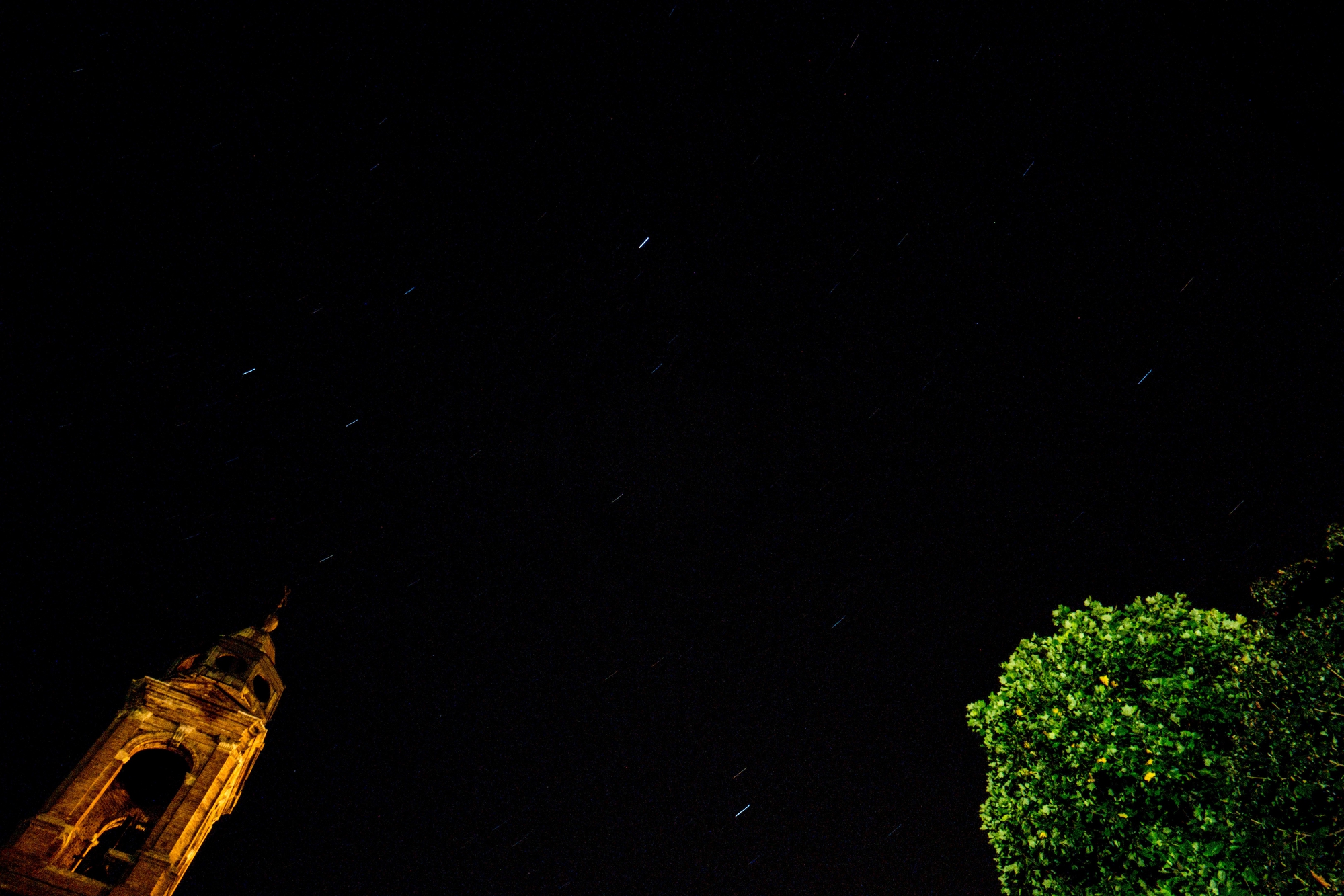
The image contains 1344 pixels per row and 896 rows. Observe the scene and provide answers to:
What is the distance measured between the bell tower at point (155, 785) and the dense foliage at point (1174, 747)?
27.4 metres

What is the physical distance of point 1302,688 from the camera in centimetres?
834

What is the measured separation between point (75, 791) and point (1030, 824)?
30060 millimetres

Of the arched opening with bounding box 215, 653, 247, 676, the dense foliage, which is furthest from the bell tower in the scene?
the dense foliage

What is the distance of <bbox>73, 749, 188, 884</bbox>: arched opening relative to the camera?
75.5 ft

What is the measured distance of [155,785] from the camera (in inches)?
1003

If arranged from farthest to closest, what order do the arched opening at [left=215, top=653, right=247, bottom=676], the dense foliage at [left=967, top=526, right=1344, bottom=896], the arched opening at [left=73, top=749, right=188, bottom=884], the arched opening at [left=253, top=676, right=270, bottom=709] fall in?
the arched opening at [left=253, top=676, right=270, bottom=709]
the arched opening at [left=215, top=653, right=247, bottom=676]
the arched opening at [left=73, top=749, right=188, bottom=884]
the dense foliage at [left=967, top=526, right=1344, bottom=896]

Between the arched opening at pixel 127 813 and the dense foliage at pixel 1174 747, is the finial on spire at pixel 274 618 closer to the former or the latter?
the arched opening at pixel 127 813

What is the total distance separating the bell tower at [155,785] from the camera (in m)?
21.6

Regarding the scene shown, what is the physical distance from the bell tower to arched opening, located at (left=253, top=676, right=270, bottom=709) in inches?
2.3

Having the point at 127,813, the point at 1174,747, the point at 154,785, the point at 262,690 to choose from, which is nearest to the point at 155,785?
the point at 154,785

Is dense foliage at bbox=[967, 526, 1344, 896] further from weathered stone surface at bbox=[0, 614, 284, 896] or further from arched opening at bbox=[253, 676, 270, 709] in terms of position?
arched opening at bbox=[253, 676, 270, 709]

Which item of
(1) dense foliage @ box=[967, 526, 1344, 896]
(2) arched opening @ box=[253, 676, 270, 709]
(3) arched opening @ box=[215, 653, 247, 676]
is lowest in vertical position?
(1) dense foliage @ box=[967, 526, 1344, 896]

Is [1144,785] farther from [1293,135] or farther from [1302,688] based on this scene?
[1293,135]

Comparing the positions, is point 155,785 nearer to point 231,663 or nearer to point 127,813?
point 127,813
